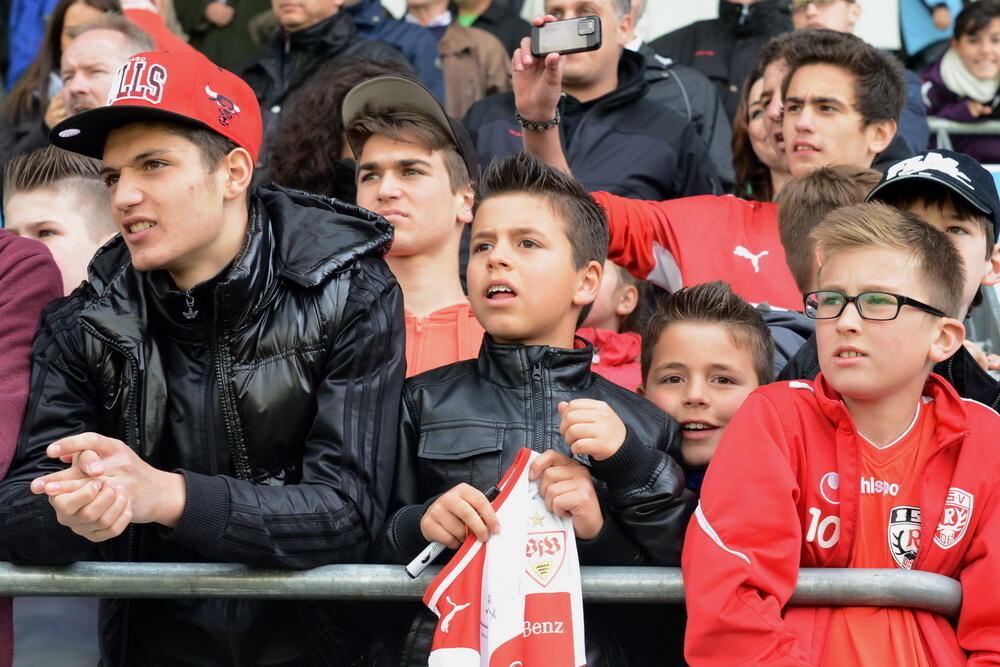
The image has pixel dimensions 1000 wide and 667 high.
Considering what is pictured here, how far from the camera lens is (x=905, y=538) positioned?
9.65 feet

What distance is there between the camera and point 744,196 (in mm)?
5961

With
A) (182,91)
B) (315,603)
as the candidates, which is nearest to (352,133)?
(182,91)

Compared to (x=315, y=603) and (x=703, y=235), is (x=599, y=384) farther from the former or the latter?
(x=703, y=235)

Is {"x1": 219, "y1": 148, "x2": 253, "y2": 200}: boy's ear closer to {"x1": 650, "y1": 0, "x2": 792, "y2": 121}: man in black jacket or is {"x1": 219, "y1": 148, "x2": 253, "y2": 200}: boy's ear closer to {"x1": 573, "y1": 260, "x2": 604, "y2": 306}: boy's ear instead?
{"x1": 573, "y1": 260, "x2": 604, "y2": 306}: boy's ear

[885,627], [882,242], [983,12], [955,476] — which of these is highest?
[983,12]

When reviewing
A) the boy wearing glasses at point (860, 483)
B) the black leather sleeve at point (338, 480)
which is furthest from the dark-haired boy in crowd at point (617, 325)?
the boy wearing glasses at point (860, 483)

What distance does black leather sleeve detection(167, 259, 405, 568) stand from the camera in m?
2.94

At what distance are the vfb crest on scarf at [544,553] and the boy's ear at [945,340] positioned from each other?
94 cm

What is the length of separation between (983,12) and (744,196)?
257 centimetres

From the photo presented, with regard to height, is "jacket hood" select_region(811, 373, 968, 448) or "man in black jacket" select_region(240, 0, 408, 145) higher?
"man in black jacket" select_region(240, 0, 408, 145)

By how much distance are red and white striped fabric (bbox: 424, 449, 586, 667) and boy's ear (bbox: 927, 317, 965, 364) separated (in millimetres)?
940

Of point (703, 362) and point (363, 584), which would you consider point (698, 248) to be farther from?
point (363, 584)

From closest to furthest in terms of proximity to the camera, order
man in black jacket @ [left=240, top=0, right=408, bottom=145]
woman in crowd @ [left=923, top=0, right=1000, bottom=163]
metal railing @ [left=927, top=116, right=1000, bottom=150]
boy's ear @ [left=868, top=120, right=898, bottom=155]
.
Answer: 1. boy's ear @ [left=868, top=120, right=898, bottom=155]
2. man in black jacket @ [left=240, top=0, right=408, bottom=145]
3. metal railing @ [left=927, top=116, right=1000, bottom=150]
4. woman in crowd @ [left=923, top=0, right=1000, bottom=163]

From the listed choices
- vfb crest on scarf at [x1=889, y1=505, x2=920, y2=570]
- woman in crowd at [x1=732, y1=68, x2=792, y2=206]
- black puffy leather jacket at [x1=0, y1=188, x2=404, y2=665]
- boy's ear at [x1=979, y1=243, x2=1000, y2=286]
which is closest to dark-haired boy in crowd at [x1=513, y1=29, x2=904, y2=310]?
woman in crowd at [x1=732, y1=68, x2=792, y2=206]
